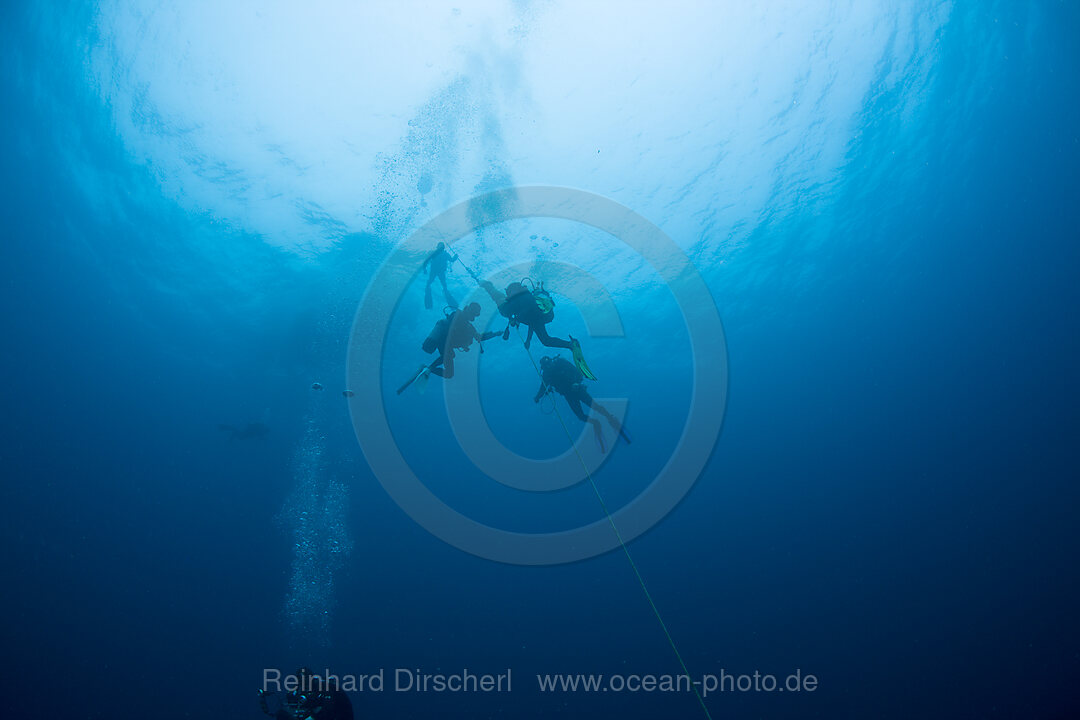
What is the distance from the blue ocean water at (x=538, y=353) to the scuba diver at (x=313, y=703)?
14394 mm

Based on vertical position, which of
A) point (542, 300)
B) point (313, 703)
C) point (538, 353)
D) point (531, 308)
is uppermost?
point (538, 353)

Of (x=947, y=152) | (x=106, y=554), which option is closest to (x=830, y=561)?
(x=947, y=152)

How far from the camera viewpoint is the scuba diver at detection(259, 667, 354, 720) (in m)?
5.71

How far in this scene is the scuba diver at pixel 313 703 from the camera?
5.71 metres

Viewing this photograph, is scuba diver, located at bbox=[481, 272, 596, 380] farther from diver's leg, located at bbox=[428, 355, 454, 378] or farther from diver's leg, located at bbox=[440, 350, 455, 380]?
diver's leg, located at bbox=[428, 355, 454, 378]

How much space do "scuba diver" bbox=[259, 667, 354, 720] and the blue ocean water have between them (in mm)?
14394

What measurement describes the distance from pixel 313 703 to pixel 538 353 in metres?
19.1

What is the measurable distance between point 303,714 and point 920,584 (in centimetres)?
4405

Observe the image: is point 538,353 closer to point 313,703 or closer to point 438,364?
point 438,364

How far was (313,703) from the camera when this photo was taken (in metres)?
5.71

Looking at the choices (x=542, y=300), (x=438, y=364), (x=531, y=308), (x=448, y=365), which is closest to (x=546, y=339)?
(x=531, y=308)

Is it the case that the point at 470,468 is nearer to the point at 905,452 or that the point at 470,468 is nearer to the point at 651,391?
the point at 651,391

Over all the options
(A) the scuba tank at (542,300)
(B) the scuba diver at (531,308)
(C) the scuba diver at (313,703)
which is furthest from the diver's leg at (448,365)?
(C) the scuba diver at (313,703)

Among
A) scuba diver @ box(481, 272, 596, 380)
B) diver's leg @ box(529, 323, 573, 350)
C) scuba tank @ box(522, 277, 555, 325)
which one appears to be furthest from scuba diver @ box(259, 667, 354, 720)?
scuba tank @ box(522, 277, 555, 325)
